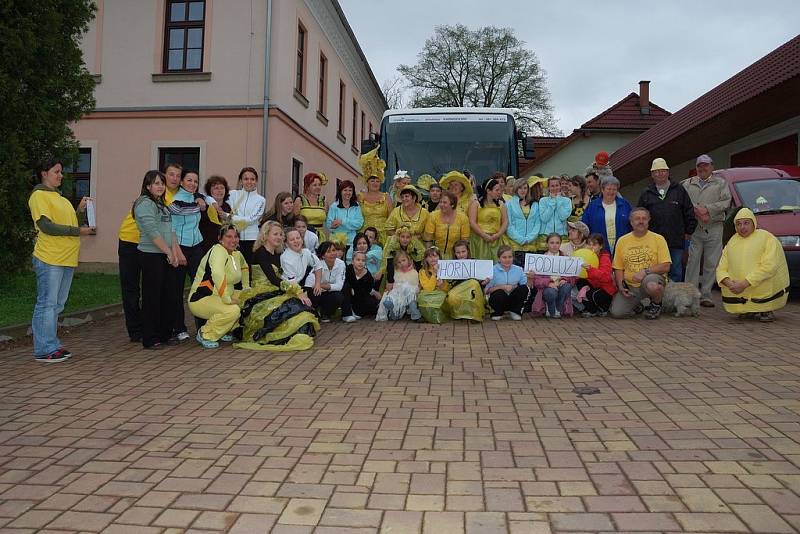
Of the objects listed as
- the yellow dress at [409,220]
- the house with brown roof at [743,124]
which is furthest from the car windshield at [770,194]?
the yellow dress at [409,220]

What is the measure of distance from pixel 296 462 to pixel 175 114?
14.5m

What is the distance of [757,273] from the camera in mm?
7297

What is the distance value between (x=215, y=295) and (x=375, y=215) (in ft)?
10.4

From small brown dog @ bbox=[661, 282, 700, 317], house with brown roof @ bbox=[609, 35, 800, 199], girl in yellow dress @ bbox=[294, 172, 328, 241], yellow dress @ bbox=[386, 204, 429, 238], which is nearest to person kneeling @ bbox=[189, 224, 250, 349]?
girl in yellow dress @ bbox=[294, 172, 328, 241]

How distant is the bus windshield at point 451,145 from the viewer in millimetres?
10352

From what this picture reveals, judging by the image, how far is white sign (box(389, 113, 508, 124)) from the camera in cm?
1052

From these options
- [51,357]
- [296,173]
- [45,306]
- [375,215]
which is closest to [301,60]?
[296,173]

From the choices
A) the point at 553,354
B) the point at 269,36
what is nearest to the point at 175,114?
the point at 269,36

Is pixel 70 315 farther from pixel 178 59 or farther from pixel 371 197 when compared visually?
pixel 178 59

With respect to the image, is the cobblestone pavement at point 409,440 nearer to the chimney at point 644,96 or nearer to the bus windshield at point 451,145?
the bus windshield at point 451,145

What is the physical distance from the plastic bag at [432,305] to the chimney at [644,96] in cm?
2838

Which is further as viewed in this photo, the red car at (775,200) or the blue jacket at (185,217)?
the red car at (775,200)

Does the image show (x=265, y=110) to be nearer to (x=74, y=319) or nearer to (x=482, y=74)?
(x=74, y=319)

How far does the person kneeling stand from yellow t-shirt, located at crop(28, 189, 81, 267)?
127 cm
